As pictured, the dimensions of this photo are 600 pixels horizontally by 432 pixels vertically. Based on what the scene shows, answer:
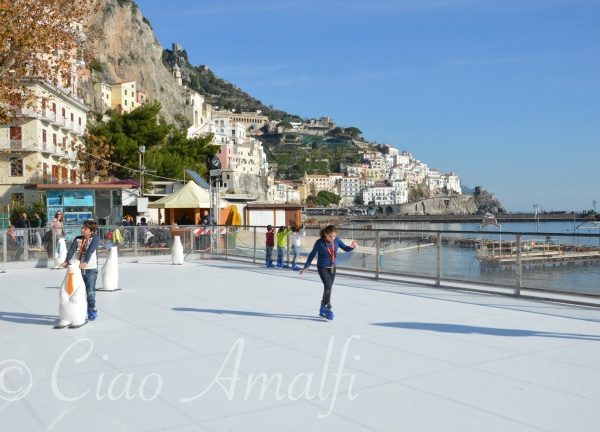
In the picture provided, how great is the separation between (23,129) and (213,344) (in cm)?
4539

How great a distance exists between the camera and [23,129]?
4725cm

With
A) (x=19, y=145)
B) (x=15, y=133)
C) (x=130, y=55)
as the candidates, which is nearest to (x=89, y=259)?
(x=19, y=145)

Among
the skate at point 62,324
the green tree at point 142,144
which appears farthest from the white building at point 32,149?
the skate at point 62,324

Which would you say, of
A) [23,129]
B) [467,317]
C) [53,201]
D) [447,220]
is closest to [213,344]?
[467,317]

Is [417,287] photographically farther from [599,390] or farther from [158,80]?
[158,80]

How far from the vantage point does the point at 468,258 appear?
1297 cm

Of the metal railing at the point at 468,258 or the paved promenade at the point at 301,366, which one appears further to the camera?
the metal railing at the point at 468,258

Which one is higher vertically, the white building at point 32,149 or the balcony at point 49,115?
the balcony at point 49,115

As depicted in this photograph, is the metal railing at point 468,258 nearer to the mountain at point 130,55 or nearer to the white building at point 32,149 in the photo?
the white building at point 32,149

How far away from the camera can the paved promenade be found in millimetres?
4902

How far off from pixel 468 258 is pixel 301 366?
24.3ft

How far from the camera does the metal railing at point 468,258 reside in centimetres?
1096

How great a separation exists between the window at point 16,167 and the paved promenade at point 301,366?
40.2 meters

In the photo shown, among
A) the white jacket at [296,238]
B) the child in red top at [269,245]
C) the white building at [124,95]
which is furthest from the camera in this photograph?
the white building at [124,95]
